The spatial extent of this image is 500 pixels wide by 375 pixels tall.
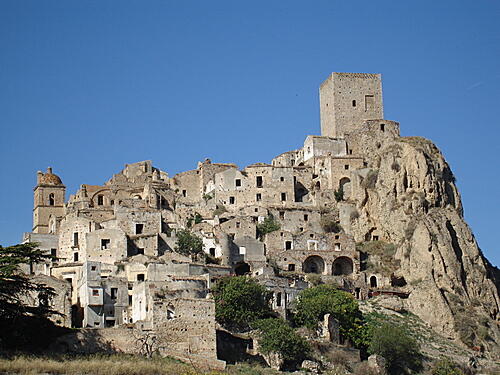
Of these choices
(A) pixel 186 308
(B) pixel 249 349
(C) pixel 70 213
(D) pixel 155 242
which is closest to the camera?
(A) pixel 186 308

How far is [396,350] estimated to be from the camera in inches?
2685

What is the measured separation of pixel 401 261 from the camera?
3209 inches

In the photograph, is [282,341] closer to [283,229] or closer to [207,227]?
[207,227]

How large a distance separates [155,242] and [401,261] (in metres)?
19.7

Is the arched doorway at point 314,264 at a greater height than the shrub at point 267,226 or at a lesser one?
lesser

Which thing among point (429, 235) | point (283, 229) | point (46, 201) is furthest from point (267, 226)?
point (46, 201)

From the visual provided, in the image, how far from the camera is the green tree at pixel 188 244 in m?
78.2

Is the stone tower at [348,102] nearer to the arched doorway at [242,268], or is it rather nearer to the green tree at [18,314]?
the arched doorway at [242,268]

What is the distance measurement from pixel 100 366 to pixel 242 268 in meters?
27.2

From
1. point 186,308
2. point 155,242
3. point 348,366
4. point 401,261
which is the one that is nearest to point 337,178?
point 401,261

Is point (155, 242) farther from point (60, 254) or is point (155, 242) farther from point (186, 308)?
point (186, 308)

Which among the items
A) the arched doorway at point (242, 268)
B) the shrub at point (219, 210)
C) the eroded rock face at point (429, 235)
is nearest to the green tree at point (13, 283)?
the arched doorway at point (242, 268)

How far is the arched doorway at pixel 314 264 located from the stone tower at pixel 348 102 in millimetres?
20602

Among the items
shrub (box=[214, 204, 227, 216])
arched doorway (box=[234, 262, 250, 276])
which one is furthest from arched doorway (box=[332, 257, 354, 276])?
shrub (box=[214, 204, 227, 216])
